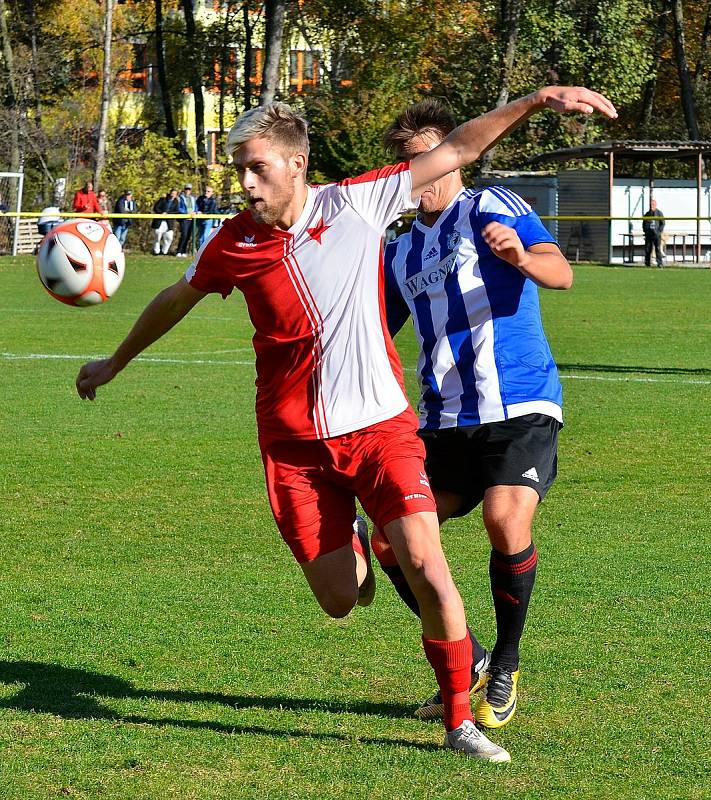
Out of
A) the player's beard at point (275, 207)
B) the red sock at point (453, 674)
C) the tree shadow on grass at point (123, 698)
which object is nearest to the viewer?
the red sock at point (453, 674)

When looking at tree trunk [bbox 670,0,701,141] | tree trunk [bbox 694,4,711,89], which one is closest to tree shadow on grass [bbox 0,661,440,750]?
tree trunk [bbox 670,0,701,141]

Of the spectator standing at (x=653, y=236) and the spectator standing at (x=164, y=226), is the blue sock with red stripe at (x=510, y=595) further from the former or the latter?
the spectator standing at (x=653, y=236)

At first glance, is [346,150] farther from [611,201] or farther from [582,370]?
[582,370]

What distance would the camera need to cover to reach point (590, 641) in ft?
17.2

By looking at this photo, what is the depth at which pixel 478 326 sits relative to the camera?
468cm

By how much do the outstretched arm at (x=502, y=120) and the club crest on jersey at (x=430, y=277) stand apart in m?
0.47

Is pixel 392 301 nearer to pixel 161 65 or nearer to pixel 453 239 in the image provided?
pixel 453 239

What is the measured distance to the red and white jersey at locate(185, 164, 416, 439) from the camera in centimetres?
428

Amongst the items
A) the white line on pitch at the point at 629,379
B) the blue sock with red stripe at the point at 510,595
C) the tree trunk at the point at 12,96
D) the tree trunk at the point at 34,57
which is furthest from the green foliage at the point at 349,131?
the blue sock with red stripe at the point at 510,595

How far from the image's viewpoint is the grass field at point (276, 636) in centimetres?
401

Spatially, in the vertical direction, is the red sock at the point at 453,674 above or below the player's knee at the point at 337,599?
below

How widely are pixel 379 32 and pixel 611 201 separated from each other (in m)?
13.8

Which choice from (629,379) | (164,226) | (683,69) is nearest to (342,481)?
(629,379)

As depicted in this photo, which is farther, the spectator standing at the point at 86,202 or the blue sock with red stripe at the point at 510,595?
the spectator standing at the point at 86,202
